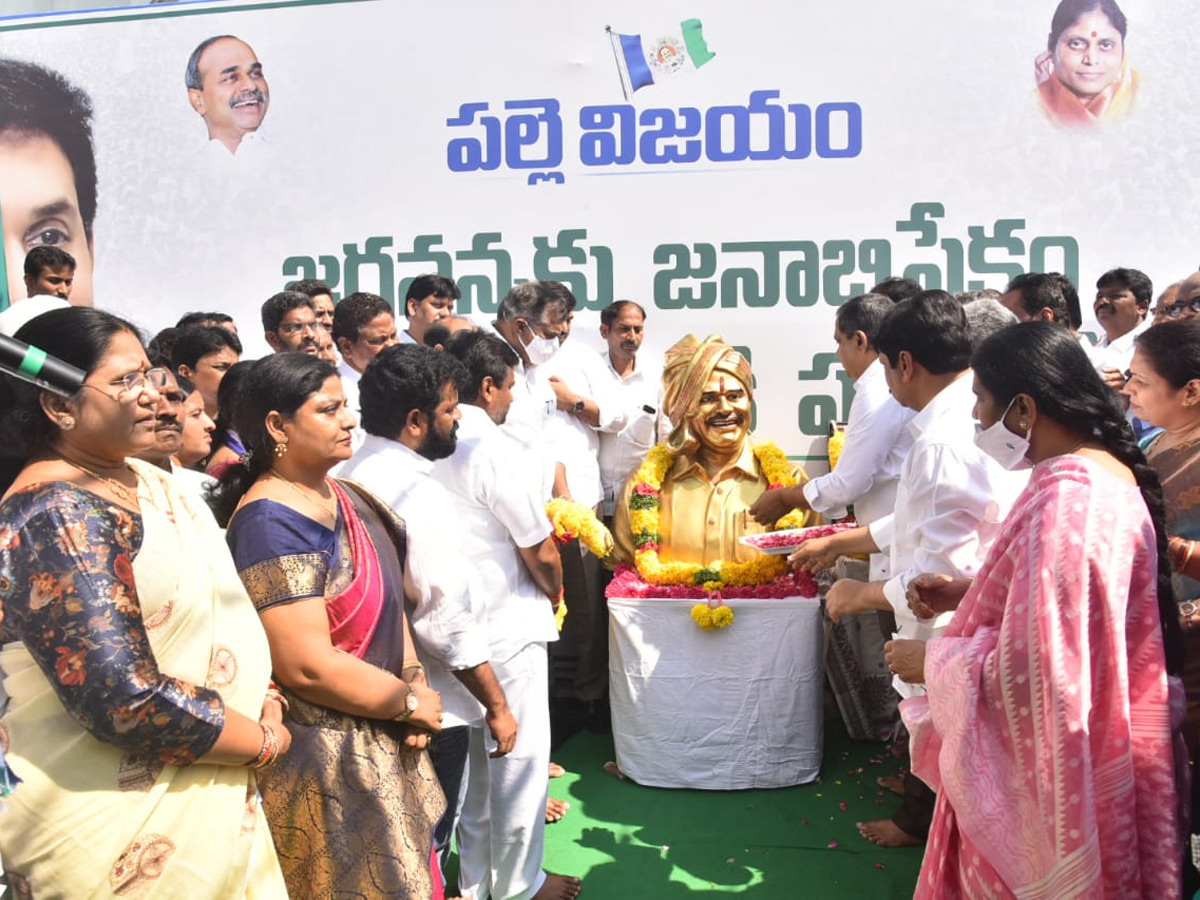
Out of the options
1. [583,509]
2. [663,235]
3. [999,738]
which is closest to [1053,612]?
[999,738]

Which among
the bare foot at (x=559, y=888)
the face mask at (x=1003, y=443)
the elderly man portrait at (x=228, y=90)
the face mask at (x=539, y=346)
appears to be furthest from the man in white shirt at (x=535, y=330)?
the face mask at (x=1003, y=443)

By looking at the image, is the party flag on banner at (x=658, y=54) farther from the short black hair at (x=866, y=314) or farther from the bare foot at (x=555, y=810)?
the bare foot at (x=555, y=810)

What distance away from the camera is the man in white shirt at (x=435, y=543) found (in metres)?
2.77

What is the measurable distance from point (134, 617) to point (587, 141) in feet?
15.0

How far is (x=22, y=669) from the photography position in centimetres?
182

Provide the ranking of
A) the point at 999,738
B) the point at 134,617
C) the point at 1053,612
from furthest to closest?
the point at 999,738 < the point at 1053,612 < the point at 134,617

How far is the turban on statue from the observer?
4594 millimetres

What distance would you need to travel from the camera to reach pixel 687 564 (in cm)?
457

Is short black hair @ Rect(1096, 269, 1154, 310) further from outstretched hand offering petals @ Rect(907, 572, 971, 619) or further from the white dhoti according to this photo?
the white dhoti

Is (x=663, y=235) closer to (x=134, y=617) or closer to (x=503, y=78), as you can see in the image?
(x=503, y=78)

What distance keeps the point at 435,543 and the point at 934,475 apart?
56.1 inches

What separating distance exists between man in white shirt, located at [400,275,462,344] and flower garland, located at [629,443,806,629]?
159 centimetres

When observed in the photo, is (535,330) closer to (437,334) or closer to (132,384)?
(437,334)

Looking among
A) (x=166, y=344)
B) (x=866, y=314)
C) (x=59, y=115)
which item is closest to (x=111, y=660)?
(x=166, y=344)
